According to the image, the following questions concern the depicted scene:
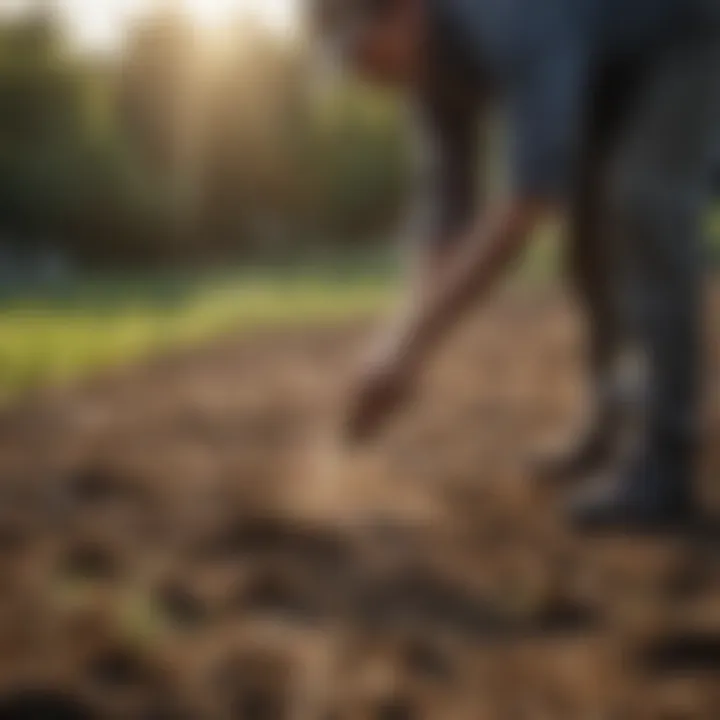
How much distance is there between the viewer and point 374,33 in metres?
0.79

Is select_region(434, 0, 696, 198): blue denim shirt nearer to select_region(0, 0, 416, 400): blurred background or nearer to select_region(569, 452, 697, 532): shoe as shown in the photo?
select_region(0, 0, 416, 400): blurred background

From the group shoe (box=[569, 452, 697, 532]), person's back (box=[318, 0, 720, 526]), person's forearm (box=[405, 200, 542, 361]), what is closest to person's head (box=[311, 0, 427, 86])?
person's back (box=[318, 0, 720, 526])

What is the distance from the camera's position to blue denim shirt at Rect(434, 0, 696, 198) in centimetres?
81

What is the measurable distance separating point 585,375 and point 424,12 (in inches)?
12.7

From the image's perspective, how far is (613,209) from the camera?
910 millimetres

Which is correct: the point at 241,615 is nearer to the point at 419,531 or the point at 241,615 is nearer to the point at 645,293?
the point at 419,531

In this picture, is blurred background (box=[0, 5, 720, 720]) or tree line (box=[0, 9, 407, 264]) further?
tree line (box=[0, 9, 407, 264])

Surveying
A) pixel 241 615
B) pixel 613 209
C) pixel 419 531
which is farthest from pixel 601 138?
pixel 241 615

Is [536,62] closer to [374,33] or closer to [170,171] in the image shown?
[374,33]

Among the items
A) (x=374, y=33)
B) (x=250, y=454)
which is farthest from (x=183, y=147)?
(x=250, y=454)

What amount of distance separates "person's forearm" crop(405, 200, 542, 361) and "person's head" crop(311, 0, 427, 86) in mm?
113

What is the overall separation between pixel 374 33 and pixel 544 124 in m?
0.12

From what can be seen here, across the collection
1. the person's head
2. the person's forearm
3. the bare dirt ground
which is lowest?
the bare dirt ground

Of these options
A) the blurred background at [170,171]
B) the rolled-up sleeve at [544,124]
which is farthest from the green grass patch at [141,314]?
the rolled-up sleeve at [544,124]
